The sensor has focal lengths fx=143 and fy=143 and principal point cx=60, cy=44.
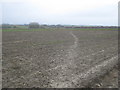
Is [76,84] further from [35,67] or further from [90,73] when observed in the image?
[35,67]

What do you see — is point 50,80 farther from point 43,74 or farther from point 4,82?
point 4,82

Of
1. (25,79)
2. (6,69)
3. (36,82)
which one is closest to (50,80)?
(36,82)

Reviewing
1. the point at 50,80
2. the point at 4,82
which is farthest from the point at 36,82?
the point at 4,82

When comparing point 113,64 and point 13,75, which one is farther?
point 113,64

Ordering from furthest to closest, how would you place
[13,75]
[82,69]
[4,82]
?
[82,69] < [13,75] < [4,82]

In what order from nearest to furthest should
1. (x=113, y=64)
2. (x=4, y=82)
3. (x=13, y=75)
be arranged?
(x=4, y=82)
(x=13, y=75)
(x=113, y=64)

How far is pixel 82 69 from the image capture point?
7.62 m

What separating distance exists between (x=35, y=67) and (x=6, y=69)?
1554 mm

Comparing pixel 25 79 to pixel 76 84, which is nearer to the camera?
pixel 76 84

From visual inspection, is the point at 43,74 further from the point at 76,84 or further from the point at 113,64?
the point at 113,64

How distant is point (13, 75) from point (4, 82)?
78 cm

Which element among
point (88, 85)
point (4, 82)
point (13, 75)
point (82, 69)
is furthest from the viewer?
point (82, 69)

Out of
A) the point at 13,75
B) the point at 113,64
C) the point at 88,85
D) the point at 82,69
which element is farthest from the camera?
the point at 113,64

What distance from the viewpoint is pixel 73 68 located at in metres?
7.80
